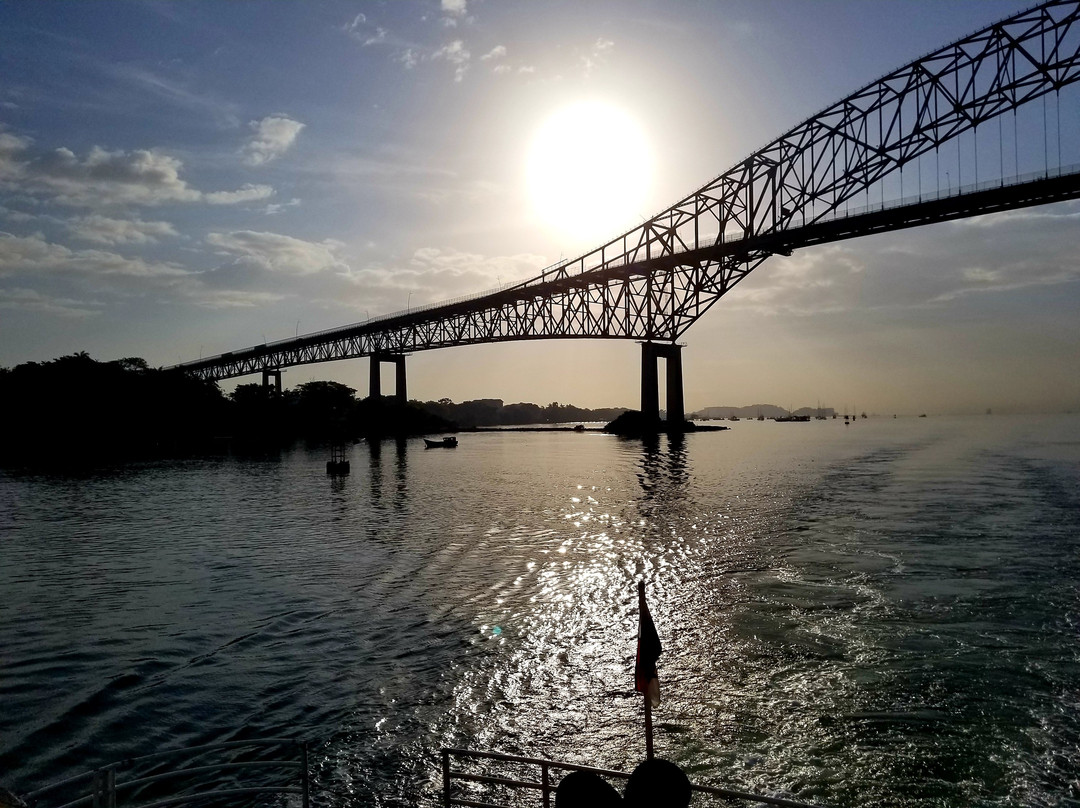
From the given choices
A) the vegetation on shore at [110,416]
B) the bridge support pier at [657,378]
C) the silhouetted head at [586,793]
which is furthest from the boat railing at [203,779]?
the bridge support pier at [657,378]

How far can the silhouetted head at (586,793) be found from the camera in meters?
5.99

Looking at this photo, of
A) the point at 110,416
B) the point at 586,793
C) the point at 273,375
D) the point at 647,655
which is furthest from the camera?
the point at 273,375

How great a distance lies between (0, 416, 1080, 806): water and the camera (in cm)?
1090

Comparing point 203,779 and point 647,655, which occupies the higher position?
point 647,655

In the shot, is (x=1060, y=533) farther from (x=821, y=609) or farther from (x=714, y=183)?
(x=714, y=183)

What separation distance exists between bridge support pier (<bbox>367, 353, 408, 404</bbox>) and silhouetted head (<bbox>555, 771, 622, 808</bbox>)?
15433cm

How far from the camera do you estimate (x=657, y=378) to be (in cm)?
11669

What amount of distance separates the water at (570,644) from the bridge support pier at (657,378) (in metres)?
78.6

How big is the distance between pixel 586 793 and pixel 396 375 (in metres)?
155

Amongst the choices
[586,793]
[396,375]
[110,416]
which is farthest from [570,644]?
[396,375]

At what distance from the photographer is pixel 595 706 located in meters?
12.5

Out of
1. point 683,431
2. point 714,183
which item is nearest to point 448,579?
point 714,183

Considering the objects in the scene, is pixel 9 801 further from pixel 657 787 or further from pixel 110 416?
pixel 110 416

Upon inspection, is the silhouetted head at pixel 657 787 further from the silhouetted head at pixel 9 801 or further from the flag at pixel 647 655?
the silhouetted head at pixel 9 801
